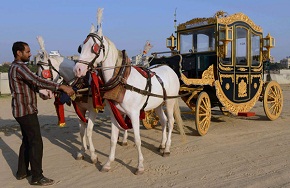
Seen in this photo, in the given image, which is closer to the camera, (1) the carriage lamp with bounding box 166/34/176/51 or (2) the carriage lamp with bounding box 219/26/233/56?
(2) the carriage lamp with bounding box 219/26/233/56

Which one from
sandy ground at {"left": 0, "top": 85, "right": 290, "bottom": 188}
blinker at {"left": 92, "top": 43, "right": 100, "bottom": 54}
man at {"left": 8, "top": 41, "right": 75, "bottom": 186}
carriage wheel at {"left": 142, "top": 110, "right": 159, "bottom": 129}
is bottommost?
sandy ground at {"left": 0, "top": 85, "right": 290, "bottom": 188}

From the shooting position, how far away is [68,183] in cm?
427

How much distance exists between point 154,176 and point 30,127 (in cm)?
188

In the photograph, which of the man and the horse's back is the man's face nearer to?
the man

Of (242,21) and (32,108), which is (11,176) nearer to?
(32,108)

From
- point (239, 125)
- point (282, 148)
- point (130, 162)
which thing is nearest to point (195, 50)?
point (239, 125)

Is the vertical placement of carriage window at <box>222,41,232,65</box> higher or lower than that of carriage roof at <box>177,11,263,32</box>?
lower

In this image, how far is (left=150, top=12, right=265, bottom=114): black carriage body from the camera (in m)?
7.25

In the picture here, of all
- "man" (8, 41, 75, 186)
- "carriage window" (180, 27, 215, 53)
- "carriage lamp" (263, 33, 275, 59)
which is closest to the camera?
"man" (8, 41, 75, 186)

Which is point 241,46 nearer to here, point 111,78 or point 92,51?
point 111,78

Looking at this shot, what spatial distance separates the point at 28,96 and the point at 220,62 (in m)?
4.82

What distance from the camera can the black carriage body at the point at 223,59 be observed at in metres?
7.25

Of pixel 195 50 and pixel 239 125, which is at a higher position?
pixel 195 50

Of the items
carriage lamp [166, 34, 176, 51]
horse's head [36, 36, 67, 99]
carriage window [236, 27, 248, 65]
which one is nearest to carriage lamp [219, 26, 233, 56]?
carriage window [236, 27, 248, 65]
